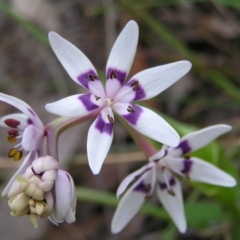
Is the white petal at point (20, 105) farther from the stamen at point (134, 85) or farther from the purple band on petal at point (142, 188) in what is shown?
the purple band on petal at point (142, 188)


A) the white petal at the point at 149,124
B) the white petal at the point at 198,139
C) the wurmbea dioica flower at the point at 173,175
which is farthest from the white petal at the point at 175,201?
the white petal at the point at 149,124

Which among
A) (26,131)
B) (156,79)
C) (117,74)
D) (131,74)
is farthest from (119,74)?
(131,74)

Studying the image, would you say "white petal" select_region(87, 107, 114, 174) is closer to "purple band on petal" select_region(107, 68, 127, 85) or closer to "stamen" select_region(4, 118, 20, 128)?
"purple band on petal" select_region(107, 68, 127, 85)


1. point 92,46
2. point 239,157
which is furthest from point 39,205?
point 92,46

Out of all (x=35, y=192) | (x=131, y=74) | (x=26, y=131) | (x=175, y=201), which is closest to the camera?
(x=35, y=192)

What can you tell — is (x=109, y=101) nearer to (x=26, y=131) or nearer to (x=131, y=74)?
(x=26, y=131)
